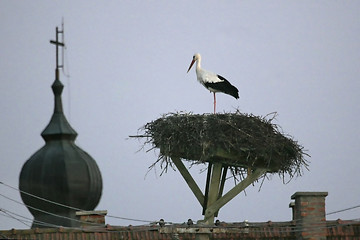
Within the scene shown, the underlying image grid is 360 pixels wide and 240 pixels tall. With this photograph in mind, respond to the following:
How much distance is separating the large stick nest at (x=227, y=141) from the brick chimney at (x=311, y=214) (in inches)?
30.2

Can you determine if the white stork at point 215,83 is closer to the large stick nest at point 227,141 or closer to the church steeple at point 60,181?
the large stick nest at point 227,141

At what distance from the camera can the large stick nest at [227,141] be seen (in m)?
17.2

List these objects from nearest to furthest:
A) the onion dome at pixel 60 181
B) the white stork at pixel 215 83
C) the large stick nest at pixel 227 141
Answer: the large stick nest at pixel 227 141 → the white stork at pixel 215 83 → the onion dome at pixel 60 181

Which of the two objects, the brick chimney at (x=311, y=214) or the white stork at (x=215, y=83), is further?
the white stork at (x=215, y=83)

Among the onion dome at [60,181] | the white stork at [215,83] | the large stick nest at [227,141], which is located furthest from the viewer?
the onion dome at [60,181]

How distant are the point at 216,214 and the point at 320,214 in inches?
66.8

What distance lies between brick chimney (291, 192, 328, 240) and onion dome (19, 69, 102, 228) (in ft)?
56.3

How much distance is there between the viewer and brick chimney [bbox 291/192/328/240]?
1855cm

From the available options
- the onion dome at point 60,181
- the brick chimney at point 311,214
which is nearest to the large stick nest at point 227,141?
the brick chimney at point 311,214

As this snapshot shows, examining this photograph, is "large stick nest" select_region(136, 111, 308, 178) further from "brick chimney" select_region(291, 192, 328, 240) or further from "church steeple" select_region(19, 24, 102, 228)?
"church steeple" select_region(19, 24, 102, 228)

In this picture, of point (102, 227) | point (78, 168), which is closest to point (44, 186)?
point (78, 168)

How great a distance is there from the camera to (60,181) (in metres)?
36.0

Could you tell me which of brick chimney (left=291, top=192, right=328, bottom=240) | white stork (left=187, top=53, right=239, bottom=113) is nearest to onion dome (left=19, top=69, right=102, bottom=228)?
white stork (left=187, top=53, right=239, bottom=113)

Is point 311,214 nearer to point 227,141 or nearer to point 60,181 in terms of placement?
point 227,141
